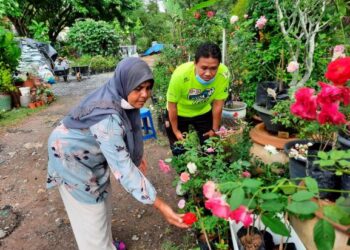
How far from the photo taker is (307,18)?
2822 millimetres

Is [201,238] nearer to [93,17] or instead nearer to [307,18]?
[307,18]

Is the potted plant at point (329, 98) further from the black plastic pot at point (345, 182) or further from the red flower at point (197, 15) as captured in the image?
the red flower at point (197, 15)

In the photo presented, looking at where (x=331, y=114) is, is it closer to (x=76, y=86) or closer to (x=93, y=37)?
(x=76, y=86)

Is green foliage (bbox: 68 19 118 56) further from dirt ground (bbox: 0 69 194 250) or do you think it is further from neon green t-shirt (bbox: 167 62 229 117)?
neon green t-shirt (bbox: 167 62 229 117)

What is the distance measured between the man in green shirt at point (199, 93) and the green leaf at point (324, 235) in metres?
1.94

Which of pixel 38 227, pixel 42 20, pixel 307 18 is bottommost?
pixel 38 227

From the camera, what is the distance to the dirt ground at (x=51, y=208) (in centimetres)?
276

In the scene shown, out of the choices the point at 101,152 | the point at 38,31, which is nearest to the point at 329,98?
the point at 101,152

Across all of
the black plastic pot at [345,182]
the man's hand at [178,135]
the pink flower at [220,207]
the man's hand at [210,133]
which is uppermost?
the pink flower at [220,207]

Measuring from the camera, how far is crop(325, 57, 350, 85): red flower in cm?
95

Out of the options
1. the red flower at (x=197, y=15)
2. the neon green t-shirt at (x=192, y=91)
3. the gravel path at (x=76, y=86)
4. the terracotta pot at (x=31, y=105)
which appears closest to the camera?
the neon green t-shirt at (x=192, y=91)

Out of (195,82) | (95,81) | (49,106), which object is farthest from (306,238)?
(95,81)

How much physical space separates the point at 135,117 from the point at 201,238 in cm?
104

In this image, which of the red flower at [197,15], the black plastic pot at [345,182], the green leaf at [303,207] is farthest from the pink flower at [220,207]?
the red flower at [197,15]
